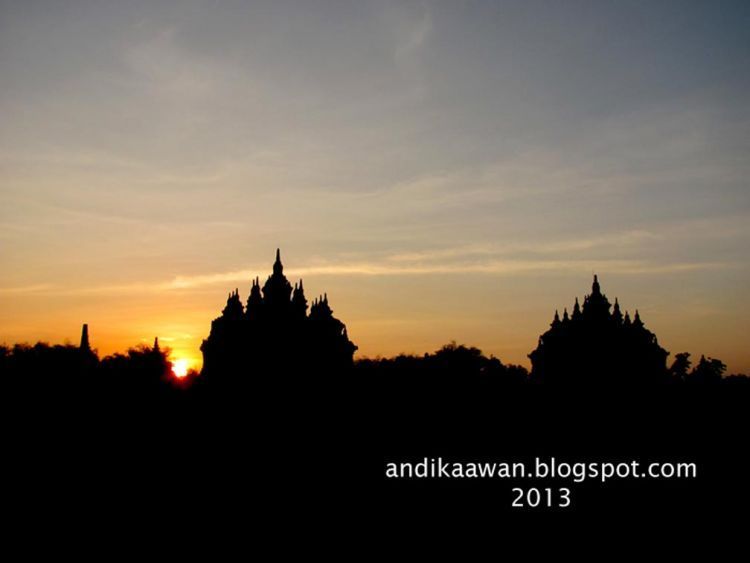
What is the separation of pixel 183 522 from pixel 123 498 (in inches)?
185

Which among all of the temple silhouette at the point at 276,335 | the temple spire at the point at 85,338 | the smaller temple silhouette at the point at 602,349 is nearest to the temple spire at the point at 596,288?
the smaller temple silhouette at the point at 602,349

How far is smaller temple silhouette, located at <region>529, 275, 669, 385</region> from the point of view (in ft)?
191

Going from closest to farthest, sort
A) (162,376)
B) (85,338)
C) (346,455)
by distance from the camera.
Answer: (346,455)
(85,338)
(162,376)

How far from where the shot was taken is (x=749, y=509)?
2817 centimetres

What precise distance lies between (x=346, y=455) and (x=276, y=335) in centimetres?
1772

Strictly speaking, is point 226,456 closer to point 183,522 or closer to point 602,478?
point 183,522

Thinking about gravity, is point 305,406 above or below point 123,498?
above

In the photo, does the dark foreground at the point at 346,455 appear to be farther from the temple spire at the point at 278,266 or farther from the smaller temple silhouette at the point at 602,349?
the temple spire at the point at 278,266

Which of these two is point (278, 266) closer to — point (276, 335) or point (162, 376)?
point (276, 335)

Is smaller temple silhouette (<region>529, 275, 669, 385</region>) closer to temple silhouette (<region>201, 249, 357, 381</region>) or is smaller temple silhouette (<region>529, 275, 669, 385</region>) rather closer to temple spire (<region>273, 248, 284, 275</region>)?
temple silhouette (<region>201, 249, 357, 381</region>)

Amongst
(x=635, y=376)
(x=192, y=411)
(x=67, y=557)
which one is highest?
(x=635, y=376)

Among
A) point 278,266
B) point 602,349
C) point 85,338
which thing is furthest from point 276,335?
point 602,349

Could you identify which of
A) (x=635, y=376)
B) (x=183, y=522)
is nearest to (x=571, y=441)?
(x=635, y=376)

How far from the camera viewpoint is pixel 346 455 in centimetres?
3941
